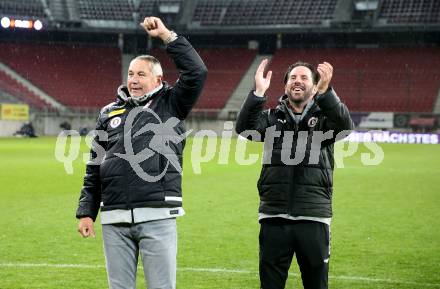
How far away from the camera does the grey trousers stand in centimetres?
524

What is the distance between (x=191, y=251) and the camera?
10.2 meters

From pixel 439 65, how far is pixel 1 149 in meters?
31.8

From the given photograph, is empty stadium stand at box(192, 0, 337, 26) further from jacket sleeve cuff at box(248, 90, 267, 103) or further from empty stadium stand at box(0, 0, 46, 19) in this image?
jacket sleeve cuff at box(248, 90, 267, 103)

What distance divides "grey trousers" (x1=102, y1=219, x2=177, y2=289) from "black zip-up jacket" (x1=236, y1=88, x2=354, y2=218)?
93 centimetres

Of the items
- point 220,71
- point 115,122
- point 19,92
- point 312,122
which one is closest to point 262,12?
point 220,71

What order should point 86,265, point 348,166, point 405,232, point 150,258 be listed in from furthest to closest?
point 348,166, point 405,232, point 86,265, point 150,258

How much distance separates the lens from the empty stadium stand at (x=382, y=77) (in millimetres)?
50125

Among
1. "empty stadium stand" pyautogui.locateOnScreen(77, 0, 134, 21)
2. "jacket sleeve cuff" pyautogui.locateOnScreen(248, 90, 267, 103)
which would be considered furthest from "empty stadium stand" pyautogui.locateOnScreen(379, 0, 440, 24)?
"jacket sleeve cuff" pyautogui.locateOnScreen(248, 90, 267, 103)

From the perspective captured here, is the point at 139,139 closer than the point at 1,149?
Yes

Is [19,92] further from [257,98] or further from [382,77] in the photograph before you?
[257,98]

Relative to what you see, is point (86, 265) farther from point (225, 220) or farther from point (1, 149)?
point (1, 149)

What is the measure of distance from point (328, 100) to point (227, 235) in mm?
6110

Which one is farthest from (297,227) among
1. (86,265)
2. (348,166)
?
(348,166)

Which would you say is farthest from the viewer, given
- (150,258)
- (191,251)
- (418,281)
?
(191,251)
